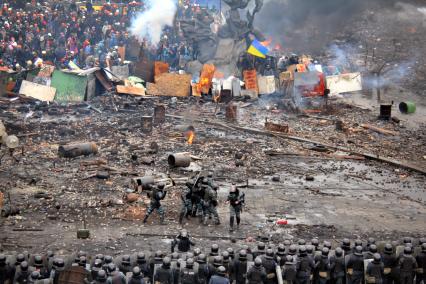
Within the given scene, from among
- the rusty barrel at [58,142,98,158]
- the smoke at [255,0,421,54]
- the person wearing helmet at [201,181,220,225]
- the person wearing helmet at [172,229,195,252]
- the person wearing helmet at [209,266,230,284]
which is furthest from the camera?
the smoke at [255,0,421,54]

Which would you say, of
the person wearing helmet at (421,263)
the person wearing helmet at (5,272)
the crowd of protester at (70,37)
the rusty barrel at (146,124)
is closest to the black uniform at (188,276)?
the person wearing helmet at (5,272)

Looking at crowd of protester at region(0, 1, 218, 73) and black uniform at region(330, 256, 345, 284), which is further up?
crowd of protester at region(0, 1, 218, 73)

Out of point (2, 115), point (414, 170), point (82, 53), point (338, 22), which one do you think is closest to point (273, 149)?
point (414, 170)

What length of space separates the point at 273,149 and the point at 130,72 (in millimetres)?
11391

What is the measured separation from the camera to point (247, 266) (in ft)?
40.1

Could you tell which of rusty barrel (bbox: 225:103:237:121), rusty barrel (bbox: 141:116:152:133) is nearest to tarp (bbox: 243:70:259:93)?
rusty barrel (bbox: 225:103:237:121)

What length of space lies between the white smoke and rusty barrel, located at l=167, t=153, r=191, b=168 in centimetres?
1702

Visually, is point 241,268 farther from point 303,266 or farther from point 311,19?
point 311,19

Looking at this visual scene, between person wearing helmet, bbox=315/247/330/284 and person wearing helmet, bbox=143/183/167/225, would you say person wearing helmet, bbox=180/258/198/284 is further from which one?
person wearing helmet, bbox=143/183/167/225

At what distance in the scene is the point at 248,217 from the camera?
16.9 meters

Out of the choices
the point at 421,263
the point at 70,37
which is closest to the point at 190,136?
the point at 421,263

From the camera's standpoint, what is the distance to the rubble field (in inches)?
625

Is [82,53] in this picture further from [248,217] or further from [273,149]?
[248,217]

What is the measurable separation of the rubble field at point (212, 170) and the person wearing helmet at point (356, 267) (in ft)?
10.6
